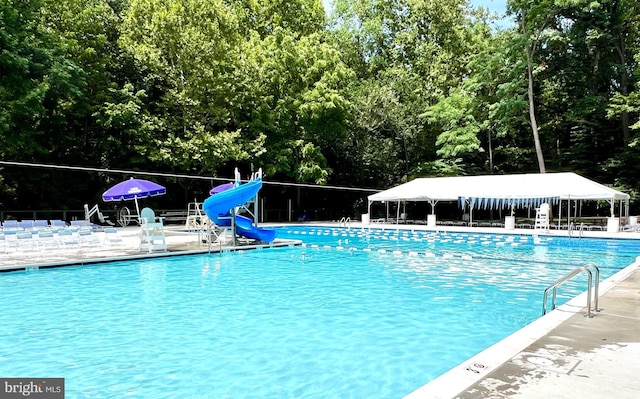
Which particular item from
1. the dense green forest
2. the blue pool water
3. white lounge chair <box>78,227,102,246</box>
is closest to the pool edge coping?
the blue pool water

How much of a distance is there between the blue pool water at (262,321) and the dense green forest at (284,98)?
14.2m

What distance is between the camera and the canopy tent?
21312 mm

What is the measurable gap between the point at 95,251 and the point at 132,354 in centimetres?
914

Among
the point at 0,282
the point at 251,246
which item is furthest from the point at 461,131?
the point at 0,282

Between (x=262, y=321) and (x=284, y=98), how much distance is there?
79.5ft

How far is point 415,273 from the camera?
1152 cm

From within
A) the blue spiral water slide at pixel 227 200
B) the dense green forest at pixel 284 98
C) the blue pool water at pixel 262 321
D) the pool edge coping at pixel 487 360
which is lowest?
the blue pool water at pixel 262 321

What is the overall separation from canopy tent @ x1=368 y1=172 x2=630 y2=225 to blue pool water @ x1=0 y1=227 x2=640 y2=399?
28.3 ft

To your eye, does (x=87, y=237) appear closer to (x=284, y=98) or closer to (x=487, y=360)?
(x=487, y=360)

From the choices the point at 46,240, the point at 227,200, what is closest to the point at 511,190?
the point at 227,200

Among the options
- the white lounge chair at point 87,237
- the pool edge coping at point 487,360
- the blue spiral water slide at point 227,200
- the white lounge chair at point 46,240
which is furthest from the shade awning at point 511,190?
the white lounge chair at point 46,240

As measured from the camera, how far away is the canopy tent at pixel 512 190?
2131cm

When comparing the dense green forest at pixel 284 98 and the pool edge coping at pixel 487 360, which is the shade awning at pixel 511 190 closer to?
the dense green forest at pixel 284 98

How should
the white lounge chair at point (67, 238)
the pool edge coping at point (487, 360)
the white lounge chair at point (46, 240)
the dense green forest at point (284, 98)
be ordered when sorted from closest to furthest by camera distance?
the pool edge coping at point (487, 360), the white lounge chair at point (46, 240), the white lounge chair at point (67, 238), the dense green forest at point (284, 98)
